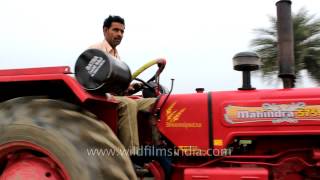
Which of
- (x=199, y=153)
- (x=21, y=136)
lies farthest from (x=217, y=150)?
(x=21, y=136)

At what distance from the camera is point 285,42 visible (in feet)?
11.5

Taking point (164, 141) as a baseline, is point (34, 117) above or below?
above

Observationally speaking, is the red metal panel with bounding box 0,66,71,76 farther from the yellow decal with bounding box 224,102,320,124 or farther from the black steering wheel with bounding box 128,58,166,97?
the yellow decal with bounding box 224,102,320,124

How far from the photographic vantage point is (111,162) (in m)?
2.57

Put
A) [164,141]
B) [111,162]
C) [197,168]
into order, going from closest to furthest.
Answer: [111,162] → [197,168] → [164,141]

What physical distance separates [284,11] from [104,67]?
5.46ft

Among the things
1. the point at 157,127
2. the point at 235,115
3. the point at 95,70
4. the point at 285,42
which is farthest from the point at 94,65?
the point at 285,42

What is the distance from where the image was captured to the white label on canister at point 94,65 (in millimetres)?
2734

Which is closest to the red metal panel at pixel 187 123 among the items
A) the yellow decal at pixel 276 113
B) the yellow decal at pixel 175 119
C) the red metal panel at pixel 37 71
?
the yellow decal at pixel 175 119

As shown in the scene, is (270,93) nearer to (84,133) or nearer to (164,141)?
(164,141)

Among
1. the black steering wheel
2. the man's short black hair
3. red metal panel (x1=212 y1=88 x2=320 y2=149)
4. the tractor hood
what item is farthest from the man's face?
red metal panel (x1=212 y1=88 x2=320 y2=149)

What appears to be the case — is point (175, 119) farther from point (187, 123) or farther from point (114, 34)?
point (114, 34)

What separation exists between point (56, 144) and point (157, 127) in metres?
1.14

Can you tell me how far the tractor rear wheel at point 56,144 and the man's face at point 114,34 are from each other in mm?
1442
